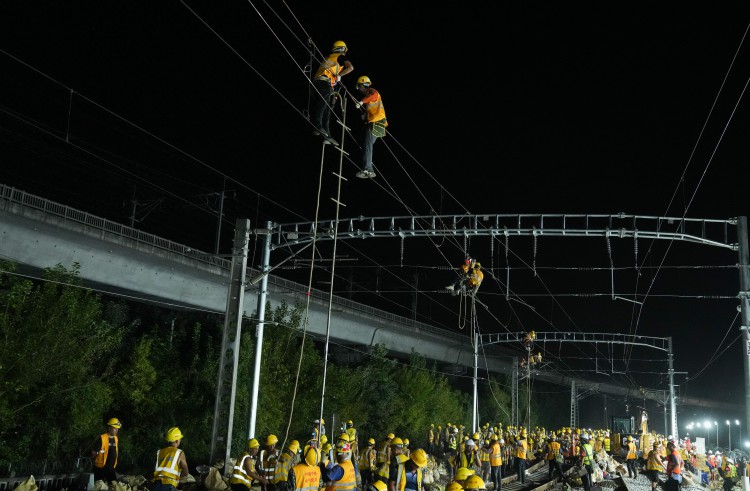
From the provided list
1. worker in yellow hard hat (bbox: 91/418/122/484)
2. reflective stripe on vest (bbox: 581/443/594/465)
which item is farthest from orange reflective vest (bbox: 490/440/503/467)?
worker in yellow hard hat (bbox: 91/418/122/484)

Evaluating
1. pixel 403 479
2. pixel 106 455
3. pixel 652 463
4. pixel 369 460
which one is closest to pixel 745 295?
pixel 652 463

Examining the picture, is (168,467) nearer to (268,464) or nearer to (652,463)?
(268,464)

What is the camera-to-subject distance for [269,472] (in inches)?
513

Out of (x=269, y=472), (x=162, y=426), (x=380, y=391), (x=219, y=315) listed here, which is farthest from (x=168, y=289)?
(x=269, y=472)

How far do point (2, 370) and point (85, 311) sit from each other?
3300 millimetres

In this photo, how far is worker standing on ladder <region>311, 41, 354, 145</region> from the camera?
42.3 feet

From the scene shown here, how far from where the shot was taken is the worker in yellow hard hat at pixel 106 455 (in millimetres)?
14413

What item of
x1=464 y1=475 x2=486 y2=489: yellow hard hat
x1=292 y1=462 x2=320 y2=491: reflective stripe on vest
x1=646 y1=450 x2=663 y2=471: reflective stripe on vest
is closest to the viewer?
x1=464 y1=475 x2=486 y2=489: yellow hard hat

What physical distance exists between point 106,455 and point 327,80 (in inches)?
349

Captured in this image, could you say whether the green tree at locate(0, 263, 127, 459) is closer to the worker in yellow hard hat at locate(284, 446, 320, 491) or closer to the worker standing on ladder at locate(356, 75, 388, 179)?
the worker standing on ladder at locate(356, 75, 388, 179)

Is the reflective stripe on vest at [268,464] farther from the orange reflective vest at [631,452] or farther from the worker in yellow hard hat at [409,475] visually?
the orange reflective vest at [631,452]

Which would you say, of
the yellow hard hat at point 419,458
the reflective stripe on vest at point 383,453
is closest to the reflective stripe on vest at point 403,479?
the yellow hard hat at point 419,458

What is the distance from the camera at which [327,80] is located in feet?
42.4

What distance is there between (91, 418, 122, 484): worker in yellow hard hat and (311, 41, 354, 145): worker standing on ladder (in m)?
7.35
